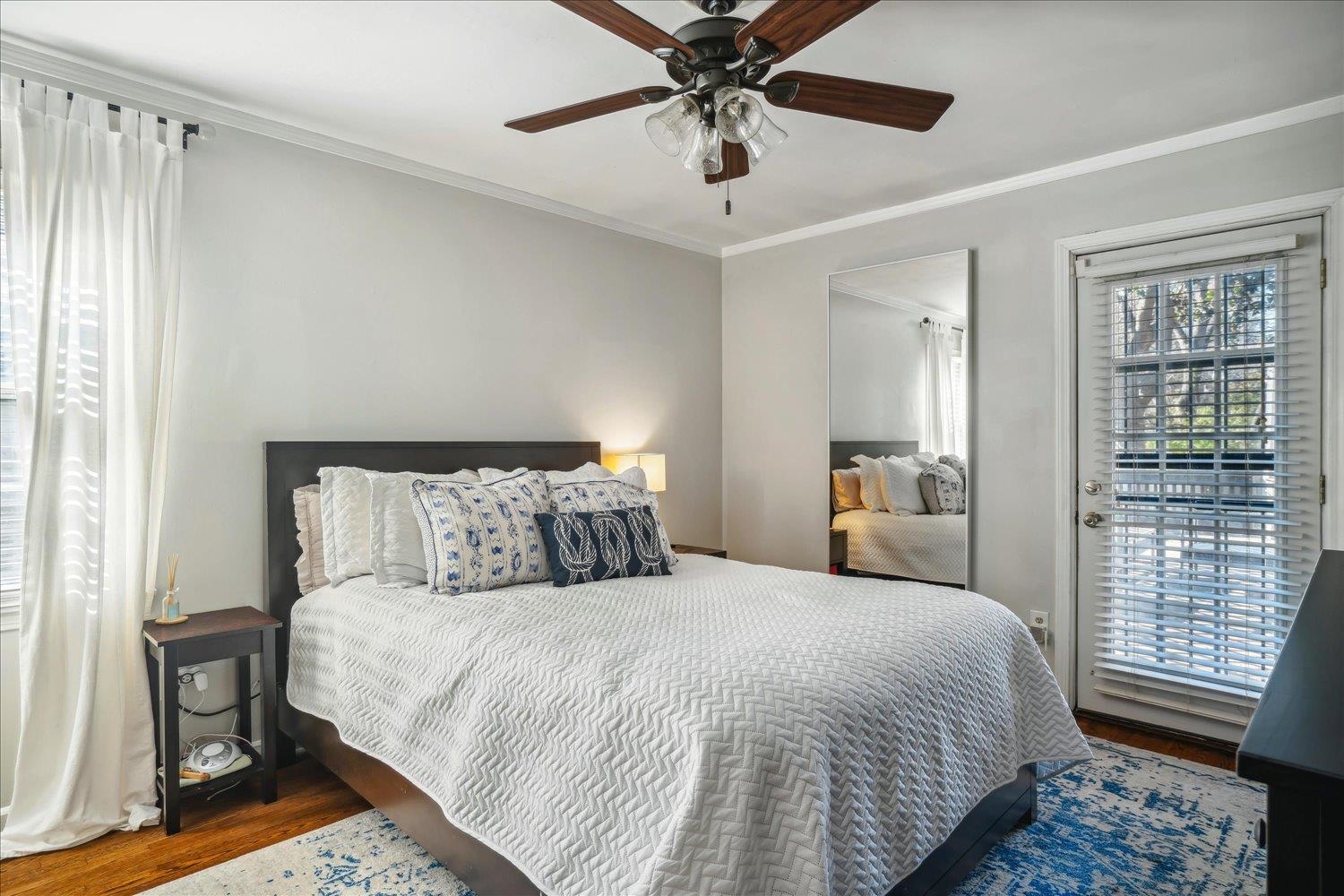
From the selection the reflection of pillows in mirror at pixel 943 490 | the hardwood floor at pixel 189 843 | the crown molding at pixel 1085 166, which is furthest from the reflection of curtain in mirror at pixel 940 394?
the hardwood floor at pixel 189 843

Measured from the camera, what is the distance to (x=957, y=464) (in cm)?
375

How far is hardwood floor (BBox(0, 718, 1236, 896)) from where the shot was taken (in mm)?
2115

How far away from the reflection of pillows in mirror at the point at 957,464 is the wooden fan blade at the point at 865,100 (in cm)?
195

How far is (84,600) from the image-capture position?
237 cm

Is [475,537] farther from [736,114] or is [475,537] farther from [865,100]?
[865,100]

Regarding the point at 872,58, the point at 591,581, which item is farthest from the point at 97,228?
the point at 872,58

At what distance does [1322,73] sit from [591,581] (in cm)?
315

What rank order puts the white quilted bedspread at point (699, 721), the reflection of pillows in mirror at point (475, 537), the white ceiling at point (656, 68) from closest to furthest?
1. the white quilted bedspread at point (699, 721)
2. the white ceiling at point (656, 68)
3. the reflection of pillows in mirror at point (475, 537)

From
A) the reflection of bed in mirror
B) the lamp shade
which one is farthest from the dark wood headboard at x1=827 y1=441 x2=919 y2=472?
the lamp shade

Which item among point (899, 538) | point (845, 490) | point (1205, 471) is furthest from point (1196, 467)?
point (845, 490)

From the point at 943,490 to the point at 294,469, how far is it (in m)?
3.06

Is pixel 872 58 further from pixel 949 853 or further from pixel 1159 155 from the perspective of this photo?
pixel 949 853

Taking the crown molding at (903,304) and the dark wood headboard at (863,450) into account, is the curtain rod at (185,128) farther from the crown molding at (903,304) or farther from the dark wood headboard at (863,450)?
the dark wood headboard at (863,450)

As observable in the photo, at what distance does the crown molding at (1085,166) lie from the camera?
9.23 ft
